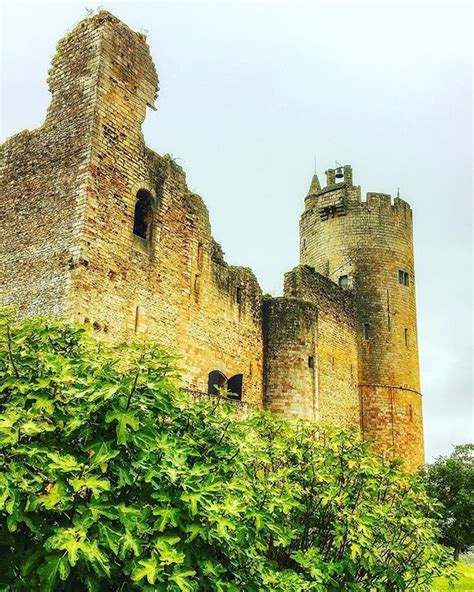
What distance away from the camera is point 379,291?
2902 centimetres

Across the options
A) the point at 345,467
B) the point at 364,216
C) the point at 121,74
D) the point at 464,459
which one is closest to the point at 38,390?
the point at 345,467

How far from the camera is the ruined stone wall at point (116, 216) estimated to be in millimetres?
15992

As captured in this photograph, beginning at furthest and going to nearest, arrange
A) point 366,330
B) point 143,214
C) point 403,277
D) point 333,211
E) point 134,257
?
point 333,211
point 403,277
point 366,330
point 143,214
point 134,257

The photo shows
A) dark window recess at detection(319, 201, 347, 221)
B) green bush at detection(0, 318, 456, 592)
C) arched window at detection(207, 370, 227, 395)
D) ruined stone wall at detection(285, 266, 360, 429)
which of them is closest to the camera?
green bush at detection(0, 318, 456, 592)

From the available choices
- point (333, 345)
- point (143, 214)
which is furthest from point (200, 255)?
point (333, 345)

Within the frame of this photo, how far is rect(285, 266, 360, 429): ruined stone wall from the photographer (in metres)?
25.6

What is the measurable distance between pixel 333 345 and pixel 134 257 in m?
11.6

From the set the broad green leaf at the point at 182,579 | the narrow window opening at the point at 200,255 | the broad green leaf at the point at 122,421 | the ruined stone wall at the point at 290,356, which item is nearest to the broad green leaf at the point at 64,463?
the broad green leaf at the point at 122,421

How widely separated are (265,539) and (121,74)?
1330cm

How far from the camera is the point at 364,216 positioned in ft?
97.9

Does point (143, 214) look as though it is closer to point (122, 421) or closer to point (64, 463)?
point (122, 421)

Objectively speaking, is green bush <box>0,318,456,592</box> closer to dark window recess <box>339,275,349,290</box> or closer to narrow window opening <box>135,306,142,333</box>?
narrow window opening <box>135,306,142,333</box>

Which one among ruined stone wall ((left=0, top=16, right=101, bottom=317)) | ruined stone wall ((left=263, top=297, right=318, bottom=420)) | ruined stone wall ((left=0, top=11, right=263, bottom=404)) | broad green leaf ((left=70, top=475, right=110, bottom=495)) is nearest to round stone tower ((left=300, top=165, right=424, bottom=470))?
ruined stone wall ((left=263, top=297, right=318, bottom=420))

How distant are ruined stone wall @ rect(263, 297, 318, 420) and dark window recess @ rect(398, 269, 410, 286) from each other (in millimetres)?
7523
